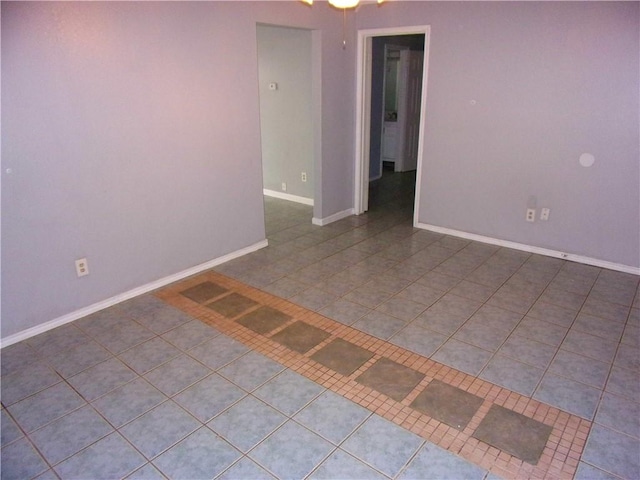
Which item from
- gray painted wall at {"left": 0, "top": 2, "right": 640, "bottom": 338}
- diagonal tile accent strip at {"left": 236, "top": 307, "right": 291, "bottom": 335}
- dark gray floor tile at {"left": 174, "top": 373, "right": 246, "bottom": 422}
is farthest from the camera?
diagonal tile accent strip at {"left": 236, "top": 307, "right": 291, "bottom": 335}

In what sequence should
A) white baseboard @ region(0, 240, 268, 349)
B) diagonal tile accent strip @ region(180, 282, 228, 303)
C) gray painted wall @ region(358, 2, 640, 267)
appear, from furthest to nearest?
gray painted wall @ region(358, 2, 640, 267) → diagonal tile accent strip @ region(180, 282, 228, 303) → white baseboard @ region(0, 240, 268, 349)

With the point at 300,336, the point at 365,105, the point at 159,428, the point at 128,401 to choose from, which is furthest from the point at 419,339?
the point at 365,105

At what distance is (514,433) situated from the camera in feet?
6.67

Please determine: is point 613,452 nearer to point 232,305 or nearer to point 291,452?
point 291,452

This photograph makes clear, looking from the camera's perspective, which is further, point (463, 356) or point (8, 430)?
point (463, 356)

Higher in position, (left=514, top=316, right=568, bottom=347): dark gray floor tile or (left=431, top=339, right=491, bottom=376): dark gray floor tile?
(left=514, top=316, right=568, bottom=347): dark gray floor tile

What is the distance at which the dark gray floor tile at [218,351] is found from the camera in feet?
8.40

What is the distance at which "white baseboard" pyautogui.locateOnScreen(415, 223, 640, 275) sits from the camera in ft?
12.4

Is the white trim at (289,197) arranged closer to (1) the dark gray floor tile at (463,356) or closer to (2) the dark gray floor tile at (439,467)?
(1) the dark gray floor tile at (463,356)

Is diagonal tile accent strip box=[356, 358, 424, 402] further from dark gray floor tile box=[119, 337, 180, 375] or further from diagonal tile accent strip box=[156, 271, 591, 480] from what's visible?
dark gray floor tile box=[119, 337, 180, 375]

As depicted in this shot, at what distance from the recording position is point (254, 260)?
4.02 metres

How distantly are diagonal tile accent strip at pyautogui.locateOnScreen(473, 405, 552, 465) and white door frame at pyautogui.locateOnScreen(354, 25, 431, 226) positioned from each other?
117 inches

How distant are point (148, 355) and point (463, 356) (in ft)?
6.19

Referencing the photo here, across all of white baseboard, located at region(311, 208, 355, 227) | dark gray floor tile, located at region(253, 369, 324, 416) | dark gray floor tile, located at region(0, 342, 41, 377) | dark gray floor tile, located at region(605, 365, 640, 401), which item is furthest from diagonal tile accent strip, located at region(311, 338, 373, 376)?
white baseboard, located at region(311, 208, 355, 227)
